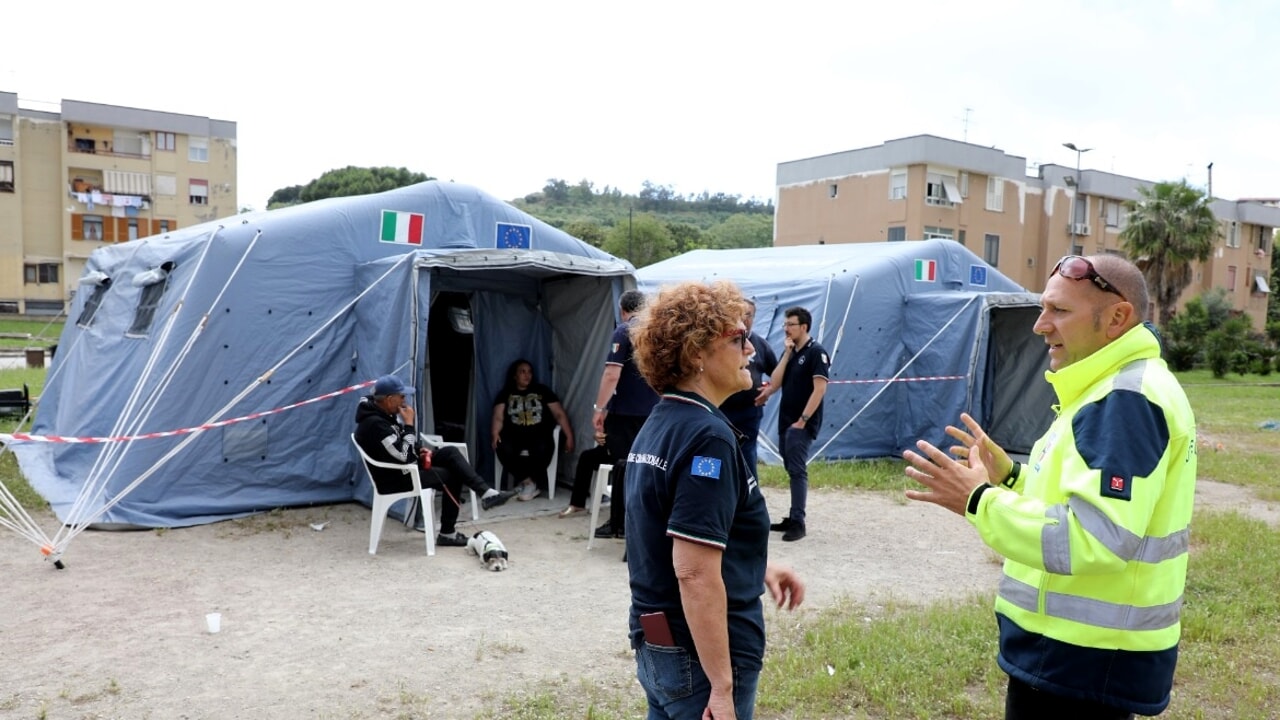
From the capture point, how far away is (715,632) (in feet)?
6.61

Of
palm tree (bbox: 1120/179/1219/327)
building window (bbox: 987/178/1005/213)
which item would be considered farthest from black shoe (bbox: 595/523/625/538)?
building window (bbox: 987/178/1005/213)

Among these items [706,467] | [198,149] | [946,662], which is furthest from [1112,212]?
[706,467]

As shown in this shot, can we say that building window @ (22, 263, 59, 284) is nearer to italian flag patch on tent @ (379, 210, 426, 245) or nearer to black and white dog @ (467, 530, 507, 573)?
italian flag patch on tent @ (379, 210, 426, 245)

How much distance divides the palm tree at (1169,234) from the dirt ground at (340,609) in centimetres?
2924

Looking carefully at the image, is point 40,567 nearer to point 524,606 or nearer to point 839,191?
point 524,606

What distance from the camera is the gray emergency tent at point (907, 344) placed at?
10883mm

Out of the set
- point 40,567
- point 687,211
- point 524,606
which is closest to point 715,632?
point 524,606

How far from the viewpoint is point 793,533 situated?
7145 mm

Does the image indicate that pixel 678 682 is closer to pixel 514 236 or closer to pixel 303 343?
pixel 303 343

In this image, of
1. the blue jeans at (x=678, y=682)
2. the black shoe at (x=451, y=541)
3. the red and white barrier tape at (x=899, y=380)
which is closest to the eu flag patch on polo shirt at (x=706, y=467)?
the blue jeans at (x=678, y=682)

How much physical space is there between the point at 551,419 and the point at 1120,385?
22.0ft

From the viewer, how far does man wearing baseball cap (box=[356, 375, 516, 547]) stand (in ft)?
21.2

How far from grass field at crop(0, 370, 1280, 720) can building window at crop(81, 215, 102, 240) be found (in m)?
44.9

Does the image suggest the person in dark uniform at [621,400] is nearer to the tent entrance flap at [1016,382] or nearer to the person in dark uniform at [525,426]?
the person in dark uniform at [525,426]
